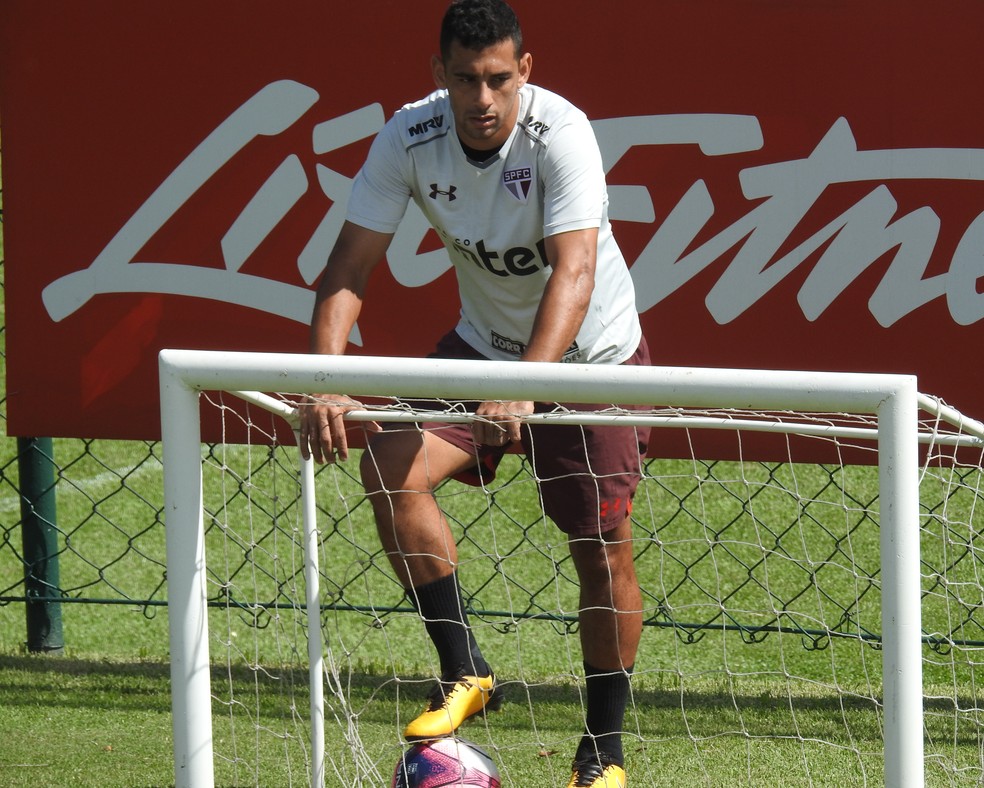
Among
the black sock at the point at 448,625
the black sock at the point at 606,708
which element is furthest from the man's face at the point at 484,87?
the black sock at the point at 606,708

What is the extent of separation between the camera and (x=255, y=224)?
13.4 ft

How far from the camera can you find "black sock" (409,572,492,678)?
3.13m

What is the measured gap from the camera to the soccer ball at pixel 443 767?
287cm

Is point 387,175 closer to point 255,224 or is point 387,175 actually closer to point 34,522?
point 255,224

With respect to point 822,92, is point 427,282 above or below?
below

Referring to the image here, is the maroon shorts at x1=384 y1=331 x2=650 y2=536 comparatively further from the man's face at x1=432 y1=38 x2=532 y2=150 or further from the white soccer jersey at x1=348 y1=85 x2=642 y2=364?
the man's face at x1=432 y1=38 x2=532 y2=150

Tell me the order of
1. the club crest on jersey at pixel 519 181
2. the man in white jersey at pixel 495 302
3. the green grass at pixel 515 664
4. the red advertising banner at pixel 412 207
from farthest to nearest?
1. the red advertising banner at pixel 412 207
2. the green grass at pixel 515 664
3. the club crest on jersey at pixel 519 181
4. the man in white jersey at pixel 495 302

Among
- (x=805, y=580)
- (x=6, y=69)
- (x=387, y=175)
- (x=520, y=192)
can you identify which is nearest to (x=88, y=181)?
(x=6, y=69)

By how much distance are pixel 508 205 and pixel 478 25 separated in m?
0.43

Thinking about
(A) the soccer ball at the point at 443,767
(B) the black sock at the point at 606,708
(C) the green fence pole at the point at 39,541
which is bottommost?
(A) the soccer ball at the point at 443,767

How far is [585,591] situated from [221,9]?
2130 mm

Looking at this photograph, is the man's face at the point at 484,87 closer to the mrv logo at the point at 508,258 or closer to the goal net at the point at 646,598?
the mrv logo at the point at 508,258

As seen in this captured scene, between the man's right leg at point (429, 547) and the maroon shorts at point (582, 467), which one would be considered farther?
the maroon shorts at point (582, 467)

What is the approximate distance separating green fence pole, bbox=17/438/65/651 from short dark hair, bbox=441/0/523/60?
2.15 meters
